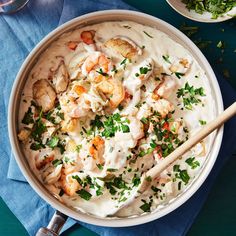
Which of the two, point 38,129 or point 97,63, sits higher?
point 97,63

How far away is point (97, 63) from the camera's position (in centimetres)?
212

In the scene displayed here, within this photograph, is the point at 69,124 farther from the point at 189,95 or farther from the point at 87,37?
the point at 189,95

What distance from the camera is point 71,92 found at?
6.98 feet

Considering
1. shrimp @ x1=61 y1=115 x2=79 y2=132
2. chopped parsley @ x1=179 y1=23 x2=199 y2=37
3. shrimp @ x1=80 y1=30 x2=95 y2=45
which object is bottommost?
shrimp @ x1=61 y1=115 x2=79 y2=132

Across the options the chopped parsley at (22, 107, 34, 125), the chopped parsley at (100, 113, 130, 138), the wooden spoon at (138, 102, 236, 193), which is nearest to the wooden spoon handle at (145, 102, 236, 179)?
the wooden spoon at (138, 102, 236, 193)

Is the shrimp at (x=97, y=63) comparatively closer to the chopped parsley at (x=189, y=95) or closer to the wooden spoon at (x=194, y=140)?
the chopped parsley at (x=189, y=95)

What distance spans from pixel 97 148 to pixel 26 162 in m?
0.31

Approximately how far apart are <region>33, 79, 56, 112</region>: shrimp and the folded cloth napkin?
178 millimetres

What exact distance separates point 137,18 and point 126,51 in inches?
6.1

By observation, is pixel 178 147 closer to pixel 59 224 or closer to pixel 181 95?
pixel 181 95

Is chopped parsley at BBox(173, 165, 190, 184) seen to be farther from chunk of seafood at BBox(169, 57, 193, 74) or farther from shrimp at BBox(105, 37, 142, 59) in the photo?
shrimp at BBox(105, 37, 142, 59)

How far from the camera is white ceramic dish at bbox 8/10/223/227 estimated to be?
208 cm

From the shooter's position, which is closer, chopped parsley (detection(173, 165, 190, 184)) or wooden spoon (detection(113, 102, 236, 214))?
wooden spoon (detection(113, 102, 236, 214))

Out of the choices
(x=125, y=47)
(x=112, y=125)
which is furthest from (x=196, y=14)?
(x=112, y=125)
